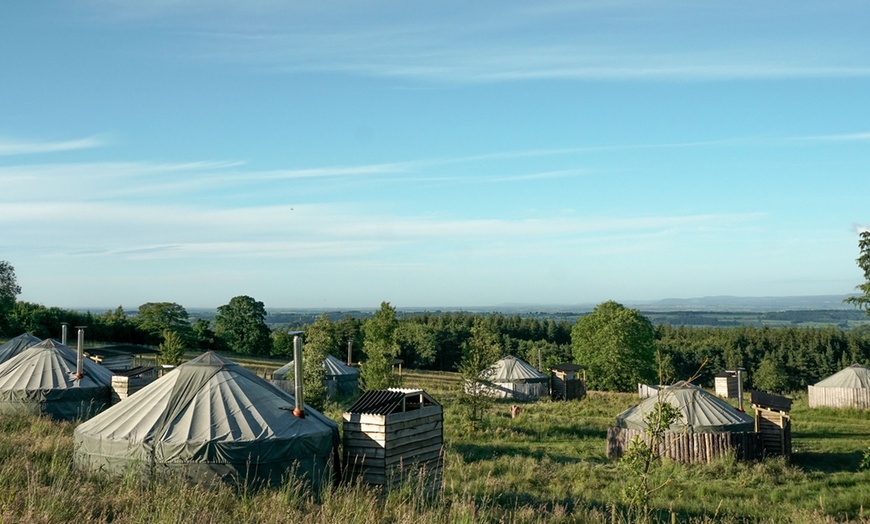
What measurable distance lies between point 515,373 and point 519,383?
0.70 meters

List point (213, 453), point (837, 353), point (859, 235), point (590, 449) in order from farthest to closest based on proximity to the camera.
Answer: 1. point (837, 353)
2. point (859, 235)
3. point (590, 449)
4. point (213, 453)

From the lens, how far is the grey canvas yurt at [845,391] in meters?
33.3

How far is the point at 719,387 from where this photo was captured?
128 feet

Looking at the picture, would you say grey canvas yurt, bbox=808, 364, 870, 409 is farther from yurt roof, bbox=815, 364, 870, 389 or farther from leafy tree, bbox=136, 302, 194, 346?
leafy tree, bbox=136, 302, 194, 346

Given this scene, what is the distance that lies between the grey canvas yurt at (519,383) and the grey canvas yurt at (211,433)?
25.6 meters

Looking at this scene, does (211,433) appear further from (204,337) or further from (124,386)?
(204,337)

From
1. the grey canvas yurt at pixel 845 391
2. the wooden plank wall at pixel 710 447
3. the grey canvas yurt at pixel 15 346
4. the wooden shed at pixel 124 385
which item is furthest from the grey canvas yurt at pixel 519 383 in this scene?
the grey canvas yurt at pixel 15 346

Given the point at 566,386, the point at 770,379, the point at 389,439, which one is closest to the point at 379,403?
the point at 389,439

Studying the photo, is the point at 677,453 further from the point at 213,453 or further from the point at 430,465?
the point at 213,453

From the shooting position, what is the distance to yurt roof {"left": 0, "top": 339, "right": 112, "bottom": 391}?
20.7 metres

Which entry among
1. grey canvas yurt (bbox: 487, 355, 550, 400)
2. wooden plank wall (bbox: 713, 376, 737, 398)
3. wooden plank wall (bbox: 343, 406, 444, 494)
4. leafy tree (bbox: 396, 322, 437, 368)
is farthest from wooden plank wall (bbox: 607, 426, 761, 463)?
leafy tree (bbox: 396, 322, 437, 368)

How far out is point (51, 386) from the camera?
821 inches

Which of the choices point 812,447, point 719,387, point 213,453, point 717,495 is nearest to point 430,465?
Result: point 213,453

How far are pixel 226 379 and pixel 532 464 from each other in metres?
7.31
